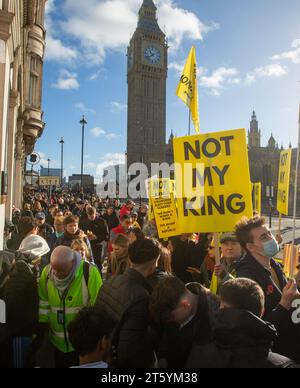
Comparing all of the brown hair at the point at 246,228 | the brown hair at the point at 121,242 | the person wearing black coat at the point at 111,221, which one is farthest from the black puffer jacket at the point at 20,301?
the person wearing black coat at the point at 111,221

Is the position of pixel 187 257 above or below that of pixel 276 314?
below

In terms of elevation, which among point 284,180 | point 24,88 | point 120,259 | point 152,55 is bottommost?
point 120,259

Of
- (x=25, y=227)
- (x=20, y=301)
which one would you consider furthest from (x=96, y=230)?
(x=20, y=301)

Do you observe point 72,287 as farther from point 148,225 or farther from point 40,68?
point 40,68

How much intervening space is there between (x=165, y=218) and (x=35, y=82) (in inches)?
514

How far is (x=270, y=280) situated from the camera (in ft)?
10.1

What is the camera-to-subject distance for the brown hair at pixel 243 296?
218 centimetres

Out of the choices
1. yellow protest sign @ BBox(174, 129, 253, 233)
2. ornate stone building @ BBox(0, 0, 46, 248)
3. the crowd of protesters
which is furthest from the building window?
yellow protest sign @ BBox(174, 129, 253, 233)

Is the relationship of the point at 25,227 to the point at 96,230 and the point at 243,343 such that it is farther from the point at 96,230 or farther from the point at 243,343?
the point at 96,230

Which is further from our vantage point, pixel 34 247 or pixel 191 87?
pixel 191 87

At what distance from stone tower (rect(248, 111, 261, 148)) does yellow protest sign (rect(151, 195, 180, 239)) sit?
108833 mm
